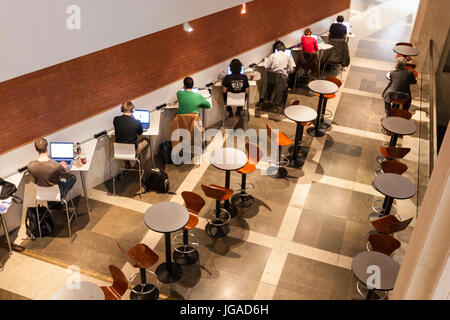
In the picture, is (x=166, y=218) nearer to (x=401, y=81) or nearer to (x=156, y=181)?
(x=156, y=181)

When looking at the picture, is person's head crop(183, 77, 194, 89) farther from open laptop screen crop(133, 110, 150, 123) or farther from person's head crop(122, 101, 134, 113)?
person's head crop(122, 101, 134, 113)

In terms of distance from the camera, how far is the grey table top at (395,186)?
639 centimetres

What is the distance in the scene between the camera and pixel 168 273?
6.25 metres

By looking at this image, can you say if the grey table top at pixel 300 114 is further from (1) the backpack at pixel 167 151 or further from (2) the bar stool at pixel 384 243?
(2) the bar stool at pixel 384 243

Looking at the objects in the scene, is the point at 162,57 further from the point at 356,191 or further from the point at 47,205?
the point at 356,191

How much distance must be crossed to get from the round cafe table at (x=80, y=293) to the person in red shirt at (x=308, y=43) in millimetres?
7681

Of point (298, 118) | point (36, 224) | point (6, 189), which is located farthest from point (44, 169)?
point (298, 118)

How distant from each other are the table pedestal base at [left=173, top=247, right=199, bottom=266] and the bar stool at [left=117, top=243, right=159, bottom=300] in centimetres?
42

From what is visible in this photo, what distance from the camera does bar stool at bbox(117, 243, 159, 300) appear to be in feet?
18.2

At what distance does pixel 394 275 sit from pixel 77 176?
4889 mm

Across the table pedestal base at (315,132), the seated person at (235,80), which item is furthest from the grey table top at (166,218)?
the table pedestal base at (315,132)

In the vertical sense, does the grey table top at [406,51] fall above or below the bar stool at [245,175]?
above

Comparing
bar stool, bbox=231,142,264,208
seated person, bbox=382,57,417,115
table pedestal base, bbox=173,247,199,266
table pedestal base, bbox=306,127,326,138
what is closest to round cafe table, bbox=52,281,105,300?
table pedestal base, bbox=173,247,199,266

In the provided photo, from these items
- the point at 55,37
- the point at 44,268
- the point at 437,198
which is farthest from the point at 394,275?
the point at 55,37
